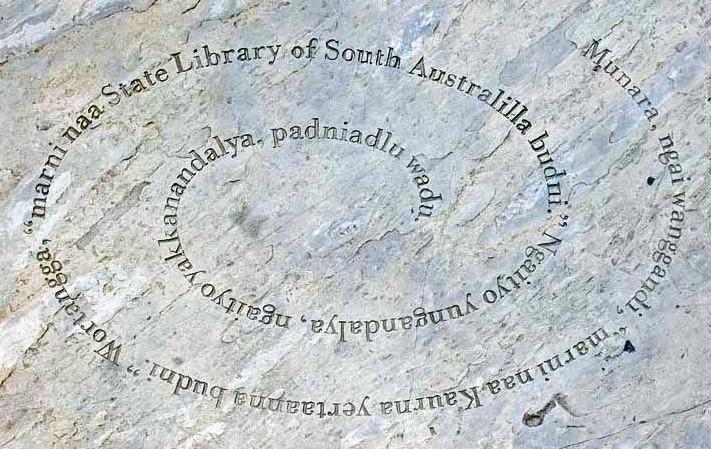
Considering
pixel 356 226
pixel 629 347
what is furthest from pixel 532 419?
pixel 356 226

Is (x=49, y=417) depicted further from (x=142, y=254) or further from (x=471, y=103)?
(x=471, y=103)

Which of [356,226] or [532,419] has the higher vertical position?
[356,226]

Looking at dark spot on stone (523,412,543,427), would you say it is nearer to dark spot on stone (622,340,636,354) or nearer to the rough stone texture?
the rough stone texture

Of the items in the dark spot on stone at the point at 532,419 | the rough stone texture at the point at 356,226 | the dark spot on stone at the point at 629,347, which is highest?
the rough stone texture at the point at 356,226

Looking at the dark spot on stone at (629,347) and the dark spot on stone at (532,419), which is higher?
the dark spot on stone at (629,347)

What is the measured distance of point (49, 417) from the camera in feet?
11.7

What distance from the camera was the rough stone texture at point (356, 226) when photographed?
11.8 feet

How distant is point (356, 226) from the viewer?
12.2 feet

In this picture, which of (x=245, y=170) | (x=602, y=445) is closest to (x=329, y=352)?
(x=245, y=170)

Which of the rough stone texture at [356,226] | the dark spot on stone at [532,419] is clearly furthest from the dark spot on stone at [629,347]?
the dark spot on stone at [532,419]

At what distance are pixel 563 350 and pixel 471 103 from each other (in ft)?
2.31

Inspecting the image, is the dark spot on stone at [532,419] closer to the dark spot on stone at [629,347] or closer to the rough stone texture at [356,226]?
the rough stone texture at [356,226]

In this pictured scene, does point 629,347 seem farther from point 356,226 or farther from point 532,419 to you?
point 356,226

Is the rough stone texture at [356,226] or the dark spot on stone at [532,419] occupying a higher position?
the rough stone texture at [356,226]
